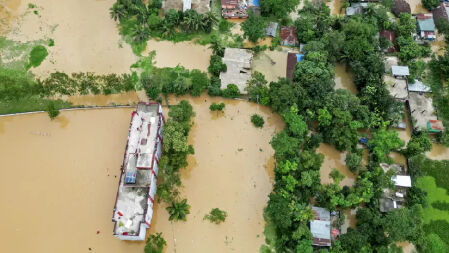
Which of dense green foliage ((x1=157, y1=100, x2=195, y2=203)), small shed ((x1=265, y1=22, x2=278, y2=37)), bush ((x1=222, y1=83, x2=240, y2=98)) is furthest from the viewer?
small shed ((x1=265, y1=22, x2=278, y2=37))

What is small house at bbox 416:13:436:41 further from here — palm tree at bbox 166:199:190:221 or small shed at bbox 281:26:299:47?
palm tree at bbox 166:199:190:221

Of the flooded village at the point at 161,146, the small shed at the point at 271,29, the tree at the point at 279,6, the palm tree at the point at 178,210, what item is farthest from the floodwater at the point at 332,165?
the tree at the point at 279,6

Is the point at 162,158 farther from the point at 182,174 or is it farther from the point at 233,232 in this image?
the point at 233,232

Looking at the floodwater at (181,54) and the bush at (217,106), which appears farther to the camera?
the floodwater at (181,54)

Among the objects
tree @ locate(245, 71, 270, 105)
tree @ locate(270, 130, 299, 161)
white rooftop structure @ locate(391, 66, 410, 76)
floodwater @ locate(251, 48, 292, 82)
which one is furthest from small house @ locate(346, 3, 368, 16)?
tree @ locate(270, 130, 299, 161)

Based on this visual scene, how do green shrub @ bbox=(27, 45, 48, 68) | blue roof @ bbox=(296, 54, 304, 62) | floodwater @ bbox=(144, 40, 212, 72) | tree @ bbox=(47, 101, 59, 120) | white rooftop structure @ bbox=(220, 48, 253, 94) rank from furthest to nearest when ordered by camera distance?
floodwater @ bbox=(144, 40, 212, 72), green shrub @ bbox=(27, 45, 48, 68), blue roof @ bbox=(296, 54, 304, 62), white rooftop structure @ bbox=(220, 48, 253, 94), tree @ bbox=(47, 101, 59, 120)

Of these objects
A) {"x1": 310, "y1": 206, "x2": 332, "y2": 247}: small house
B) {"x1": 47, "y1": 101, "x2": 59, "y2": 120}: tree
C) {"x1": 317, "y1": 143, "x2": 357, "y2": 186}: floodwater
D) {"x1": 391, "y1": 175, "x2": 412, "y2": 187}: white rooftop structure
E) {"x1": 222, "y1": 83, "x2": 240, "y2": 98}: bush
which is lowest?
{"x1": 310, "y1": 206, "x2": 332, "y2": 247}: small house

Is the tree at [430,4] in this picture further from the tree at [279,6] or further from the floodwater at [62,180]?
the floodwater at [62,180]

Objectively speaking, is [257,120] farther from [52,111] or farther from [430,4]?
[430,4]
